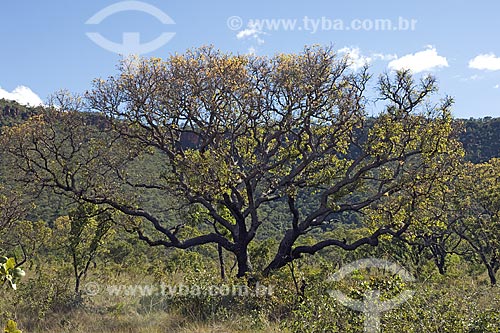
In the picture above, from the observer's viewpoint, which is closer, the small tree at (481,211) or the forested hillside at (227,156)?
the forested hillside at (227,156)

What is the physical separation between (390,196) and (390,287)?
25.3 ft

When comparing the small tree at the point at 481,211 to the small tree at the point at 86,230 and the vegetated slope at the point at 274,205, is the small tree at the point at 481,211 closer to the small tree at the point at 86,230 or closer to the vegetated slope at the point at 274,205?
the vegetated slope at the point at 274,205

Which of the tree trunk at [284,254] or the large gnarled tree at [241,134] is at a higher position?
the large gnarled tree at [241,134]

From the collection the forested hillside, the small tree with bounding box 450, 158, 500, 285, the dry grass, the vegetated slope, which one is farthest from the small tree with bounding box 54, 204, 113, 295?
the vegetated slope

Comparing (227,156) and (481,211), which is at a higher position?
(227,156)

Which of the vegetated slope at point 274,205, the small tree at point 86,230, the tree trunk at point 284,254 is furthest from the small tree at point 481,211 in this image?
the small tree at point 86,230

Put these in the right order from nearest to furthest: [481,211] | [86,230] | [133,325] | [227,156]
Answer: [133,325] < [227,156] < [86,230] < [481,211]

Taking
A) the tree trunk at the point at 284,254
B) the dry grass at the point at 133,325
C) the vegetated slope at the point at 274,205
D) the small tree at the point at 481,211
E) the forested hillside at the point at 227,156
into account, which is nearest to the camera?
the dry grass at the point at 133,325

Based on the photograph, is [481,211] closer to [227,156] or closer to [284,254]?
[284,254]

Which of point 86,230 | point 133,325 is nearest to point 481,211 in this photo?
point 86,230

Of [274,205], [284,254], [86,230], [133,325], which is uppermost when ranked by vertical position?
[274,205]

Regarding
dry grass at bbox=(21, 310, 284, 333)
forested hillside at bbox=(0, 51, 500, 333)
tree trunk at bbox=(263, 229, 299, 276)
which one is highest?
forested hillside at bbox=(0, 51, 500, 333)

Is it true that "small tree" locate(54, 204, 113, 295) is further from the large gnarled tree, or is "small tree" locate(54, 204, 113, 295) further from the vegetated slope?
the vegetated slope

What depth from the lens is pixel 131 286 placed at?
1342 centimetres
